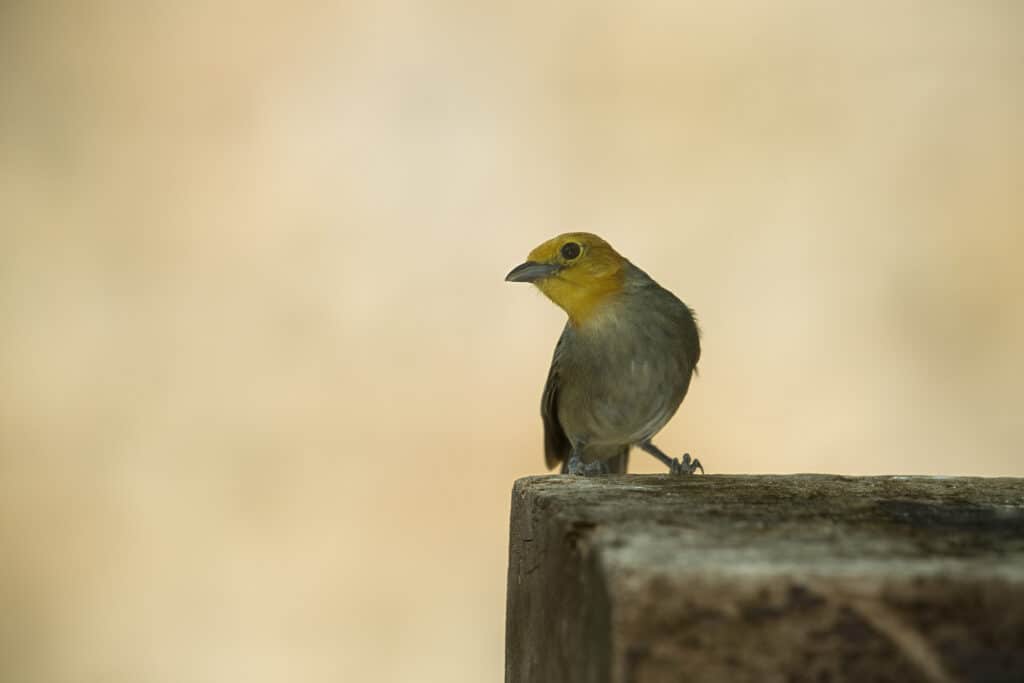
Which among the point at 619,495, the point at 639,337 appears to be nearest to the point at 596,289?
the point at 639,337

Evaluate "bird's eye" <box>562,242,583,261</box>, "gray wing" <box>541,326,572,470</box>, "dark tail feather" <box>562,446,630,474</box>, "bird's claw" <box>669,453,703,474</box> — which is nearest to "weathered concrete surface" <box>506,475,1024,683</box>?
"bird's claw" <box>669,453,703,474</box>

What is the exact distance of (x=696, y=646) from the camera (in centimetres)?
154

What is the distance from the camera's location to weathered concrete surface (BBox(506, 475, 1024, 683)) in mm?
1521

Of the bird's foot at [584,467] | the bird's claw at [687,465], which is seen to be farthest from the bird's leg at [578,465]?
the bird's claw at [687,465]

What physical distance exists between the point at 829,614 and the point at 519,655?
3.55 ft

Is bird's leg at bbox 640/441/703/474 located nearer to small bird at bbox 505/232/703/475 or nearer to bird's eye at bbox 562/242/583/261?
small bird at bbox 505/232/703/475

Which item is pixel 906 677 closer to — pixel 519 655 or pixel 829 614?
pixel 829 614

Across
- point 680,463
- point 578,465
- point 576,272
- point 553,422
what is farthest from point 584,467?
point 576,272

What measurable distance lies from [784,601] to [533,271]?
8.82 ft

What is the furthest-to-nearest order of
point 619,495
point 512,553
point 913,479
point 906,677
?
point 913,479 < point 512,553 < point 619,495 < point 906,677

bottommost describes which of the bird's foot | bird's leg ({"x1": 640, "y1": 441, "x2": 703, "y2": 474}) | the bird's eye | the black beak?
the bird's foot

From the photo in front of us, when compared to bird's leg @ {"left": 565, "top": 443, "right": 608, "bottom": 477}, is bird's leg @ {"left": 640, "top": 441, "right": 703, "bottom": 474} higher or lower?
higher

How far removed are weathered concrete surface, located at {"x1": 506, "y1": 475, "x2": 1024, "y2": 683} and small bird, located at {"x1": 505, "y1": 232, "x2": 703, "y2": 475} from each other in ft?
7.24

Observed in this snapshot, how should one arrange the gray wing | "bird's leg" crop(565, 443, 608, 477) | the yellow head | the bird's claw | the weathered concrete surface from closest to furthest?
the weathered concrete surface, the bird's claw, the yellow head, the gray wing, "bird's leg" crop(565, 443, 608, 477)
